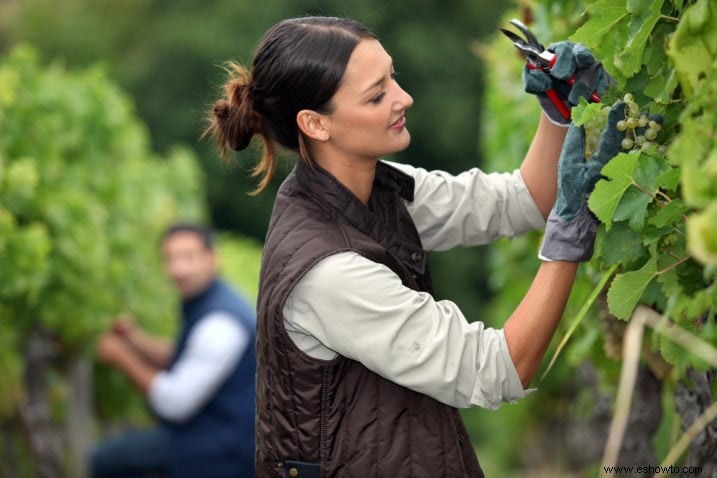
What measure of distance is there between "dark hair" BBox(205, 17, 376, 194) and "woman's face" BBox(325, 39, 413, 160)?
0.09ft

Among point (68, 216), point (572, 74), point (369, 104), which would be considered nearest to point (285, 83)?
point (369, 104)

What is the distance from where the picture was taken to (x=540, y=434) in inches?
486

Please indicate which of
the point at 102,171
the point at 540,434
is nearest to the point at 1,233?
the point at 102,171

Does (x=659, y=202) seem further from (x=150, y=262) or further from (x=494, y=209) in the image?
(x=150, y=262)

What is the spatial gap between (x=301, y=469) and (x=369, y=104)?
2.95 ft

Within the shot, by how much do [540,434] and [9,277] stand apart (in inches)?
302

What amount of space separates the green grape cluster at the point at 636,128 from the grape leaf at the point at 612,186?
0.10 m

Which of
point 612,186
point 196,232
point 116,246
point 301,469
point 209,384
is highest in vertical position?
point 612,186

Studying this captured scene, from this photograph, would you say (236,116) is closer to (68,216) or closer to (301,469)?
(301,469)

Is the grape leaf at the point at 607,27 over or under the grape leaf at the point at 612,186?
over

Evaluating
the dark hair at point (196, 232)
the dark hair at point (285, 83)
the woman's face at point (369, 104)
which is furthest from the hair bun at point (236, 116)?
the dark hair at point (196, 232)

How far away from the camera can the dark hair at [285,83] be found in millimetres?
2846

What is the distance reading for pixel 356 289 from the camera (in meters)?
2.62

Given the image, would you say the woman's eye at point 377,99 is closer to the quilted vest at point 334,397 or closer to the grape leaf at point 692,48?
the quilted vest at point 334,397
